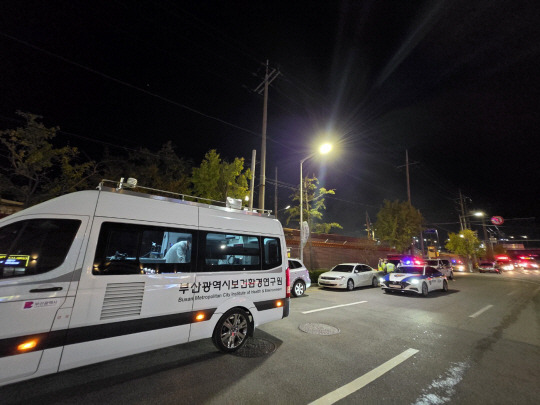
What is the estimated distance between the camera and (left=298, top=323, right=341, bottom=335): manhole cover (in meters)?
5.80

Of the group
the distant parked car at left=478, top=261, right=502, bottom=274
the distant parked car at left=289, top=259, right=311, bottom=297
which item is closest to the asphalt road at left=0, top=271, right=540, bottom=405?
the distant parked car at left=289, top=259, right=311, bottom=297

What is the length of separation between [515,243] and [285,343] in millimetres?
142295

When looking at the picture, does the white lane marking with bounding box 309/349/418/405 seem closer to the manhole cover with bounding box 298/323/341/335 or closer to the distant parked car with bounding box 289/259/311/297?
the manhole cover with bounding box 298/323/341/335

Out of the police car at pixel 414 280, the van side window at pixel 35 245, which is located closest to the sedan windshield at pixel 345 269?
the police car at pixel 414 280

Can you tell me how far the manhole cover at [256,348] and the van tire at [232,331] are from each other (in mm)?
104

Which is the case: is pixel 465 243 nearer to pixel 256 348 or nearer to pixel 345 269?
pixel 345 269

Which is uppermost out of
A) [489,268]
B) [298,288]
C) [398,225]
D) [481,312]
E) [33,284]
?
→ [398,225]

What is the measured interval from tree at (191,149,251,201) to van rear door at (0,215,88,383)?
38.8 ft

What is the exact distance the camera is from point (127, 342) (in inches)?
132

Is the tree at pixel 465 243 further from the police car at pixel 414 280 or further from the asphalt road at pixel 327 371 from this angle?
the asphalt road at pixel 327 371

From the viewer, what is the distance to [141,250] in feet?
12.1

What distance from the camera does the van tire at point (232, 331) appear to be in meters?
4.33

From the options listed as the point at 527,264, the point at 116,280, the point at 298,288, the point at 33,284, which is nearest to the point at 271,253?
the point at 116,280

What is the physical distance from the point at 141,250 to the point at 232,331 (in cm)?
238
